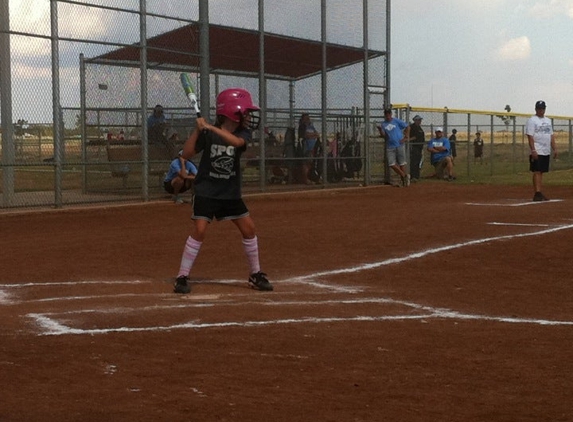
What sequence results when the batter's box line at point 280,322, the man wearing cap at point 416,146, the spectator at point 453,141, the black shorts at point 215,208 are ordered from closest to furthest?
the batter's box line at point 280,322, the black shorts at point 215,208, the man wearing cap at point 416,146, the spectator at point 453,141

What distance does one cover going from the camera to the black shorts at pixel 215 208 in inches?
329

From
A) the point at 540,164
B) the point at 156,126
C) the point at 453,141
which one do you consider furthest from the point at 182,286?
the point at 453,141

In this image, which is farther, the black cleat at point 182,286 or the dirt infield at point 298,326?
the black cleat at point 182,286

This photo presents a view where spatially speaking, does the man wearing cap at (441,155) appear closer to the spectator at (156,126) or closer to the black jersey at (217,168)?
the spectator at (156,126)

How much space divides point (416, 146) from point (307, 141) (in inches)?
269

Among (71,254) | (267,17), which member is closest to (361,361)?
(71,254)

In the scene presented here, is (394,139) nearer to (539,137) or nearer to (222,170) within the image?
(539,137)

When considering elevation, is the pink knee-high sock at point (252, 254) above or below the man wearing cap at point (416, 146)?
below

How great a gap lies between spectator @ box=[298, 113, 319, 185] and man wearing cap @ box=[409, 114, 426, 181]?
19.5 ft

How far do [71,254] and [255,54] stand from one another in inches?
481

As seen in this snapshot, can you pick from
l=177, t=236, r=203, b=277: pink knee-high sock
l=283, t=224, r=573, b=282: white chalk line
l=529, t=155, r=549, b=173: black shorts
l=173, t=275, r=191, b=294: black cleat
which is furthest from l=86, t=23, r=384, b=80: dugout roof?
l=173, t=275, r=191, b=294: black cleat

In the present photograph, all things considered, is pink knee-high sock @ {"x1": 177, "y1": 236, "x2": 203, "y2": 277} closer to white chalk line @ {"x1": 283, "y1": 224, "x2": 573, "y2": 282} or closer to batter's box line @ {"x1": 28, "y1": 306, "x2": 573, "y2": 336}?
white chalk line @ {"x1": 283, "y1": 224, "x2": 573, "y2": 282}

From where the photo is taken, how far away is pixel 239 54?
2220cm

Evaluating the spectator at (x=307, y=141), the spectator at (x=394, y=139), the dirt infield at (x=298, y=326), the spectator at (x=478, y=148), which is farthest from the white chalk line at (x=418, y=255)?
the spectator at (x=478, y=148)
